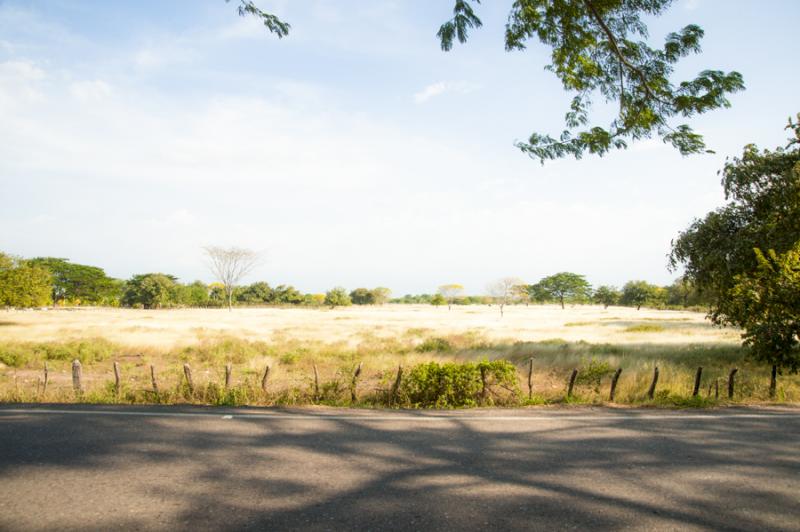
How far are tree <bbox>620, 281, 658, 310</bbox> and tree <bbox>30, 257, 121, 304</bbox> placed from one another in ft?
408

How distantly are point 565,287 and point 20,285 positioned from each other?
122 m

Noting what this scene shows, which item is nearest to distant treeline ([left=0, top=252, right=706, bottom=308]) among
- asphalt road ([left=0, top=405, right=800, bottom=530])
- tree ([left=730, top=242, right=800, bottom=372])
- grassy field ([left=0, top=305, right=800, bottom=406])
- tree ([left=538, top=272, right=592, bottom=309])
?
tree ([left=538, top=272, right=592, bottom=309])

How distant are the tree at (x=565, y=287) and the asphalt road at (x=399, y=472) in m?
127

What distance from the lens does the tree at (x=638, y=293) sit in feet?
335

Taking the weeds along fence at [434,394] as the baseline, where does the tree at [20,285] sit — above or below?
above

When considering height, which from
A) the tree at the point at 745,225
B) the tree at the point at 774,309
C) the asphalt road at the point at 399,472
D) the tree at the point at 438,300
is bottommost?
the tree at the point at 438,300

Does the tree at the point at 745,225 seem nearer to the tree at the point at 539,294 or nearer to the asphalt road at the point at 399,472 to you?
the asphalt road at the point at 399,472

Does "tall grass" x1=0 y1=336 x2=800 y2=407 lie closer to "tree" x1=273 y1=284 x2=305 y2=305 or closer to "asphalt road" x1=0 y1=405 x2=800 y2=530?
"asphalt road" x1=0 y1=405 x2=800 y2=530

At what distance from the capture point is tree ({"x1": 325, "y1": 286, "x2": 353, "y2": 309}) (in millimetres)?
101188

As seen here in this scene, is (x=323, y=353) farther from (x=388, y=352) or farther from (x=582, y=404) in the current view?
(x=582, y=404)

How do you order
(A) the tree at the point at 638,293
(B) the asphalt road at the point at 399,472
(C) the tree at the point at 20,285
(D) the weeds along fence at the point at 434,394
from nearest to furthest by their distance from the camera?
(B) the asphalt road at the point at 399,472 → (D) the weeds along fence at the point at 434,394 → (C) the tree at the point at 20,285 → (A) the tree at the point at 638,293

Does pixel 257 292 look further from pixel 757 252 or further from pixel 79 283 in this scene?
pixel 757 252

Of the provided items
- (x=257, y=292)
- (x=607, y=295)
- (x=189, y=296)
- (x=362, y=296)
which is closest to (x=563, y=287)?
(x=607, y=295)

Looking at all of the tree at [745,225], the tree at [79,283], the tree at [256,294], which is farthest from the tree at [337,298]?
the tree at [745,225]
